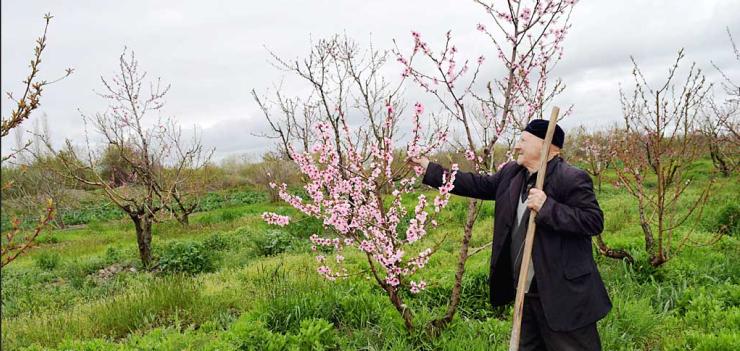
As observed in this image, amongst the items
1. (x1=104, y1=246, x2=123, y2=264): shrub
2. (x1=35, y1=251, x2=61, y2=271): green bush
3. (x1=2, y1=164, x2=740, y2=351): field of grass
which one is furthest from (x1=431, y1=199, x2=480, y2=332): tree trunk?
(x1=35, y1=251, x2=61, y2=271): green bush

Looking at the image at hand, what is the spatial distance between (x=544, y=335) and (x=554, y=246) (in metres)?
0.62

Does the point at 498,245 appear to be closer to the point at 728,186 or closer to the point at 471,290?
the point at 471,290

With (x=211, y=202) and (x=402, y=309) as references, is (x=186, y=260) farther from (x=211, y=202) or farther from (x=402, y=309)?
(x=211, y=202)

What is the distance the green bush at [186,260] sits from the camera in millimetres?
8688

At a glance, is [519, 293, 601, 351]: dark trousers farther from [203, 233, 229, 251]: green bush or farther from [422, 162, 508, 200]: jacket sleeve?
[203, 233, 229, 251]: green bush

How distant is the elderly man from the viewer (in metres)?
2.85

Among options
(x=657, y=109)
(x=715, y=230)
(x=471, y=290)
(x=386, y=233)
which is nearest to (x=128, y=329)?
(x=386, y=233)

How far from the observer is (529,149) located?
3.06 meters

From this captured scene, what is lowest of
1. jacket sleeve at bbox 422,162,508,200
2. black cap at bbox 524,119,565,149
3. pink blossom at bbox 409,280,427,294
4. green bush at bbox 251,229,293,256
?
green bush at bbox 251,229,293,256

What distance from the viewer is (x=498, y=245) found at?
3.23 meters

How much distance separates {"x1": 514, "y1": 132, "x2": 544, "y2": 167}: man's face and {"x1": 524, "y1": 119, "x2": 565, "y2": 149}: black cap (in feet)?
0.09

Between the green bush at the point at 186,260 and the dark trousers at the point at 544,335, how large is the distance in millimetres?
6932

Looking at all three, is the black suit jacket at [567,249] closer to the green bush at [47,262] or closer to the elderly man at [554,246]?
the elderly man at [554,246]

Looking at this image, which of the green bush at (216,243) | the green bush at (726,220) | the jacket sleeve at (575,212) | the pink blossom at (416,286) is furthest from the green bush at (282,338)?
the green bush at (726,220)
